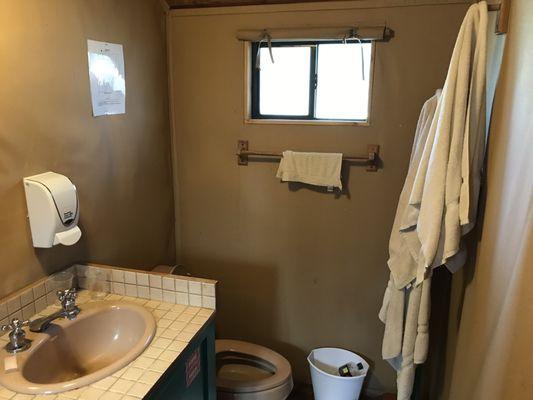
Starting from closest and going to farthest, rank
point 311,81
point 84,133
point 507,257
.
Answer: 1. point 507,257
2. point 84,133
3. point 311,81

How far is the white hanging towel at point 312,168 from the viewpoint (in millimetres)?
2059

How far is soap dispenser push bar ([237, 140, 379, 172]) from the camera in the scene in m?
2.04

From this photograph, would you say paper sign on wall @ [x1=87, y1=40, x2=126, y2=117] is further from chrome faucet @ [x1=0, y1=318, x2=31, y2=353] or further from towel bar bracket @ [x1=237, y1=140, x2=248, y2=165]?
chrome faucet @ [x1=0, y1=318, x2=31, y2=353]

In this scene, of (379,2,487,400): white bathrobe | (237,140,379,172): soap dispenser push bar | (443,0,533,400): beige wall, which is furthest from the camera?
(237,140,379,172): soap dispenser push bar

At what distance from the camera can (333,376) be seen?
2080 mm

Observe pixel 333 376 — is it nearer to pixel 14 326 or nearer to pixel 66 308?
pixel 66 308

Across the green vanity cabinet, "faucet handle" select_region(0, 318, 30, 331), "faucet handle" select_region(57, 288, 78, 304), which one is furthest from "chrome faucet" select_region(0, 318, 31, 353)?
the green vanity cabinet

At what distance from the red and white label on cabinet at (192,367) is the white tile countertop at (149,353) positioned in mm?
78

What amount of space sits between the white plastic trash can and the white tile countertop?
0.94 meters

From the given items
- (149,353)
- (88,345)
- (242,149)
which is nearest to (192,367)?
(149,353)

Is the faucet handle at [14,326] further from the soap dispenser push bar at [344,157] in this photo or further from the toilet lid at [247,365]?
the soap dispenser push bar at [344,157]

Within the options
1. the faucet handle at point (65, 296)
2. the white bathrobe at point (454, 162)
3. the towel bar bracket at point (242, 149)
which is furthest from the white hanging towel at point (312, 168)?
the faucet handle at point (65, 296)

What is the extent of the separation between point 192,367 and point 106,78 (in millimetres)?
1167

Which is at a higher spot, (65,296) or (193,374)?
(65,296)
